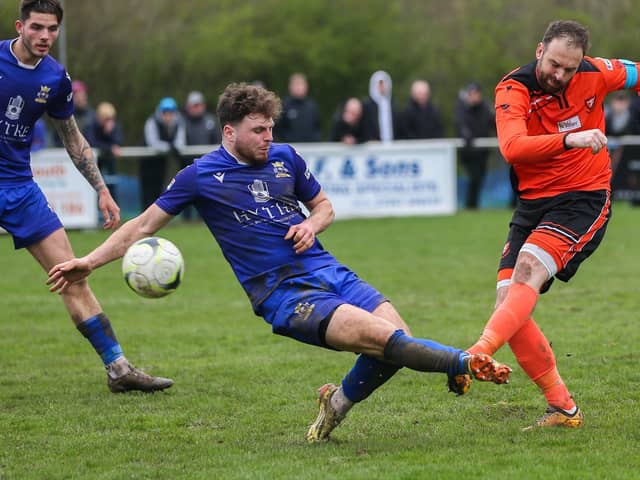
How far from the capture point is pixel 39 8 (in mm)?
6492

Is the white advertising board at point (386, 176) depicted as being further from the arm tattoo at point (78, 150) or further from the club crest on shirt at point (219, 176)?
the club crest on shirt at point (219, 176)

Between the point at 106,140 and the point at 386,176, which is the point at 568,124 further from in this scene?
the point at 106,140

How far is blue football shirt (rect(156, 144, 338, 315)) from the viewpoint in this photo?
5559mm

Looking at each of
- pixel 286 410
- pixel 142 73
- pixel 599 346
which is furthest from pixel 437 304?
pixel 142 73

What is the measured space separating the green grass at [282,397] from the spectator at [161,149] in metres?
5.42

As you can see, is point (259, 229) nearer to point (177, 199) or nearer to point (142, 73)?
point (177, 199)

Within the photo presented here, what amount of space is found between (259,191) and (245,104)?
445mm

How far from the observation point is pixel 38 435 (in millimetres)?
5922

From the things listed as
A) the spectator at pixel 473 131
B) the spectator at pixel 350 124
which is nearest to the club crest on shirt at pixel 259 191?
the spectator at pixel 350 124

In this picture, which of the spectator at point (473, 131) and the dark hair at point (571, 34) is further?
the spectator at point (473, 131)

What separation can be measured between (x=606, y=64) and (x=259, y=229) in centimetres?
210

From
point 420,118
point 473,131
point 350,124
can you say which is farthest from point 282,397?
point 473,131

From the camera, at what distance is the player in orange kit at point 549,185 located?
18.3ft

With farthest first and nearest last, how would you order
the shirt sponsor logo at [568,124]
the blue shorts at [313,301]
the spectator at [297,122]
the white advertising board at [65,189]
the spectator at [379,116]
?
the spectator at [297,122] → the spectator at [379,116] → the white advertising board at [65,189] → the shirt sponsor logo at [568,124] → the blue shorts at [313,301]
